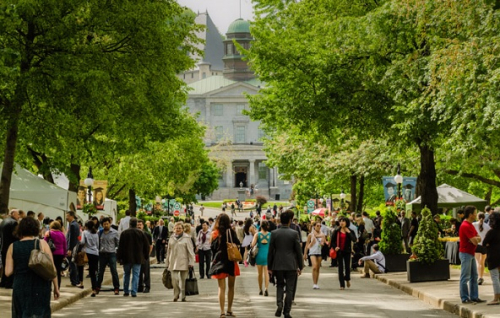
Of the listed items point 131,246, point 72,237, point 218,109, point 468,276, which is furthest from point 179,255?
point 218,109

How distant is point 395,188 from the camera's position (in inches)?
1521

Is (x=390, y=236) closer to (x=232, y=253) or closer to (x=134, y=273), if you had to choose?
(x=134, y=273)

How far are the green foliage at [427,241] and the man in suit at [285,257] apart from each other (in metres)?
6.40

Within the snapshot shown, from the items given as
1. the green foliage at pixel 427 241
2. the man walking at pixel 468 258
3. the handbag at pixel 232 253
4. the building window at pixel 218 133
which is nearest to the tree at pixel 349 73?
the green foliage at pixel 427 241

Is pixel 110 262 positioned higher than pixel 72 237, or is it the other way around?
pixel 72 237

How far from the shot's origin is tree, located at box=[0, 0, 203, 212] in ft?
68.9

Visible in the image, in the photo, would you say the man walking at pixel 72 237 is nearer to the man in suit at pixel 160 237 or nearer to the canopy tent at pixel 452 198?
the man in suit at pixel 160 237

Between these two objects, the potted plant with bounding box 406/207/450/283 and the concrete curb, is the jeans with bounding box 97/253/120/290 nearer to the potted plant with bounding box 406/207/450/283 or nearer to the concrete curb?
the concrete curb

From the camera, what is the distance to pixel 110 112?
73.2ft

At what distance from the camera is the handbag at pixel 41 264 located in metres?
10.1

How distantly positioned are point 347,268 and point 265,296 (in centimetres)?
279

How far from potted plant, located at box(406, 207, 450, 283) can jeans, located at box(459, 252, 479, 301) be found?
169 inches

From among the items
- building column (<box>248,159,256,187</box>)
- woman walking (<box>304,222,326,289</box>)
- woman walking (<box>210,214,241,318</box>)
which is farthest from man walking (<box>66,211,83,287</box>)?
building column (<box>248,159,256,187</box>)

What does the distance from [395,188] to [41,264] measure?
97.5 ft
